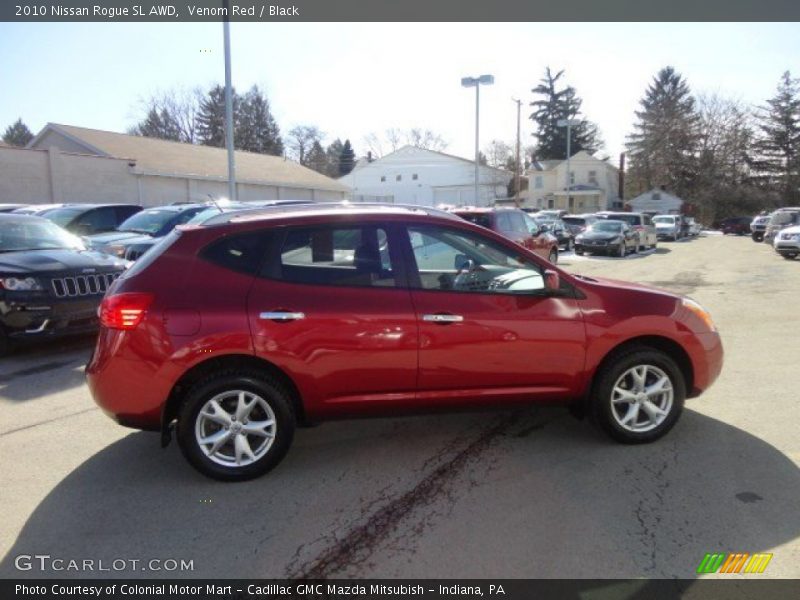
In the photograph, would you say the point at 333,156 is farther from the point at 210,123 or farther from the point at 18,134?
the point at 18,134

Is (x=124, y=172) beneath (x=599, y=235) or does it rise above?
above

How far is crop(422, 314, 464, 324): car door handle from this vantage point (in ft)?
12.6

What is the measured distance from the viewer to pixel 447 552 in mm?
2996

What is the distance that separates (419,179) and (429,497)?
58.3 meters

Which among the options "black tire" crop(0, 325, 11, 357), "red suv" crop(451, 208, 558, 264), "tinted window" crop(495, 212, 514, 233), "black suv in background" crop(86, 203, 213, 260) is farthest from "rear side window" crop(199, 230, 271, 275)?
"tinted window" crop(495, 212, 514, 233)

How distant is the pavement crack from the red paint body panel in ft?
1.39

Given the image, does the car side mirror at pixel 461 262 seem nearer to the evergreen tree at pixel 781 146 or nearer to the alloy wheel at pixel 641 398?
the alloy wheel at pixel 641 398

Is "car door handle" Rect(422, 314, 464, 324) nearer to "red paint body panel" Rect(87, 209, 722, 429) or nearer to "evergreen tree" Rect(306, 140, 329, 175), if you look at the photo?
"red paint body panel" Rect(87, 209, 722, 429)

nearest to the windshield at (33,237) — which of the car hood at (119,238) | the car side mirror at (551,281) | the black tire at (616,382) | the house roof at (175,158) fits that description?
the car hood at (119,238)

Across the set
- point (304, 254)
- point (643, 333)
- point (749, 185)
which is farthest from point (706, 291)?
point (749, 185)

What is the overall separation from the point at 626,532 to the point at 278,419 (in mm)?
2157

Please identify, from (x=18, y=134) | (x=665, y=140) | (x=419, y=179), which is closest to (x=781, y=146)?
(x=665, y=140)

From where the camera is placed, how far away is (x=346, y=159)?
3541 inches

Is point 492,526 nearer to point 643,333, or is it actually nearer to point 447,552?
point 447,552
